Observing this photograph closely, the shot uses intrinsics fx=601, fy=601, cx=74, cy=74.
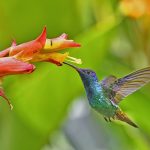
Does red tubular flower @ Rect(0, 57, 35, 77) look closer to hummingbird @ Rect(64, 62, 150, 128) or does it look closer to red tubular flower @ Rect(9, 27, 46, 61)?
red tubular flower @ Rect(9, 27, 46, 61)

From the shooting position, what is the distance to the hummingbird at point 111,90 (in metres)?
1.01

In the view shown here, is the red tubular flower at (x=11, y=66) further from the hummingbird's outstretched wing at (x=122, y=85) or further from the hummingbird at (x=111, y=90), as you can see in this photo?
the hummingbird's outstretched wing at (x=122, y=85)

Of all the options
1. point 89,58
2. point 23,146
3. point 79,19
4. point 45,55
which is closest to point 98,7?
point 79,19

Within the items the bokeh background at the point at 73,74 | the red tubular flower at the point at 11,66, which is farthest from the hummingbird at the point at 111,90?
the bokeh background at the point at 73,74

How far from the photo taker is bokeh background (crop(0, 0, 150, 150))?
1600 millimetres

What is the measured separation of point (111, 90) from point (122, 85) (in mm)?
23

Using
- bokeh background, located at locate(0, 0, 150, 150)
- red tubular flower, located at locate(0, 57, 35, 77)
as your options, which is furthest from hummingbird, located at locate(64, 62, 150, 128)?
bokeh background, located at locate(0, 0, 150, 150)

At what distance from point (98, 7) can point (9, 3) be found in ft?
1.08

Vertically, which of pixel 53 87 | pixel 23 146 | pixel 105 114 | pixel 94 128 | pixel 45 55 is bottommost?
pixel 94 128

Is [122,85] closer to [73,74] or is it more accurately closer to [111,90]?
[111,90]

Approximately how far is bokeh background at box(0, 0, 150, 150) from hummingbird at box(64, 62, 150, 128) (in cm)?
40

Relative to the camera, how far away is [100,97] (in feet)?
3.46

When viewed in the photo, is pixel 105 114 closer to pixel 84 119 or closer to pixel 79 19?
pixel 79 19

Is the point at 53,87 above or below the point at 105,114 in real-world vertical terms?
below
